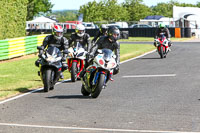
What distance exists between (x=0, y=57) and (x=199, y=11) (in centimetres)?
3864

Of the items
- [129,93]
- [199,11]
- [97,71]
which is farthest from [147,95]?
[199,11]

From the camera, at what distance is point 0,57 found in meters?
25.5

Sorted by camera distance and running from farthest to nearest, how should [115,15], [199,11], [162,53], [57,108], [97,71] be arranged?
[115,15], [199,11], [162,53], [97,71], [57,108]

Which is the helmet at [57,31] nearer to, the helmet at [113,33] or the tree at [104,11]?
the helmet at [113,33]

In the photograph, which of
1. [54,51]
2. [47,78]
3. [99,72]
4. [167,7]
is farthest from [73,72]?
[167,7]

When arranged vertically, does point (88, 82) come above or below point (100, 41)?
below

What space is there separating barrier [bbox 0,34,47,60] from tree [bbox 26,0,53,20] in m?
58.4

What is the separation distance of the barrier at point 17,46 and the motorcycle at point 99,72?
15012 millimetres

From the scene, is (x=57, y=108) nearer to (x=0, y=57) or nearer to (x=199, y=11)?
(x=0, y=57)

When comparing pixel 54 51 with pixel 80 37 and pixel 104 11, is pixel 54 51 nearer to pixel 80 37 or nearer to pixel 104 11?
pixel 80 37

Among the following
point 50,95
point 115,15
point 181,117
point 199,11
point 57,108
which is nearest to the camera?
point 181,117

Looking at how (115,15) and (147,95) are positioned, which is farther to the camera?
(115,15)

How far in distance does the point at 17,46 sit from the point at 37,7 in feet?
239

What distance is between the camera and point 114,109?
9750 mm
